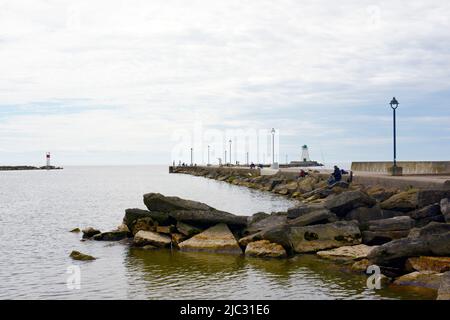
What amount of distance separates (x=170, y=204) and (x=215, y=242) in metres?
3.35

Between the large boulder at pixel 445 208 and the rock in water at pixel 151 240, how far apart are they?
34.5 ft

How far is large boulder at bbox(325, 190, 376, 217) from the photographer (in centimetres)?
2297

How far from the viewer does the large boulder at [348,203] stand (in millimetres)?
22969

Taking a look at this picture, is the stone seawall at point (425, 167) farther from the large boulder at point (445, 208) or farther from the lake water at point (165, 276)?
the lake water at point (165, 276)

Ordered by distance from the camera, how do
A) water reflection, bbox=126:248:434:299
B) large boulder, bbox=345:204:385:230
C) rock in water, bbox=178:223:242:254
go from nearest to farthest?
water reflection, bbox=126:248:434:299 → rock in water, bbox=178:223:242:254 → large boulder, bbox=345:204:385:230

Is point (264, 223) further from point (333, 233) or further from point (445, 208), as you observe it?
point (445, 208)

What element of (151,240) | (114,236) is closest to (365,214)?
(151,240)

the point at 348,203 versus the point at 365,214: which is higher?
the point at 348,203

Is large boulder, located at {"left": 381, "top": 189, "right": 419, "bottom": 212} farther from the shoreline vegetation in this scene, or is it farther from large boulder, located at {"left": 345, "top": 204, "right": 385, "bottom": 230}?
large boulder, located at {"left": 345, "top": 204, "right": 385, "bottom": 230}

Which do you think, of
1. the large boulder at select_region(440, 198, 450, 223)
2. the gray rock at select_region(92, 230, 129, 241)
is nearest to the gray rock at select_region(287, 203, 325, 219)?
the large boulder at select_region(440, 198, 450, 223)

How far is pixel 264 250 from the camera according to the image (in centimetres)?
1981

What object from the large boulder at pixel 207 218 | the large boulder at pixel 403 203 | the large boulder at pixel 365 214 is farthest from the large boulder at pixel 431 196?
the large boulder at pixel 207 218
